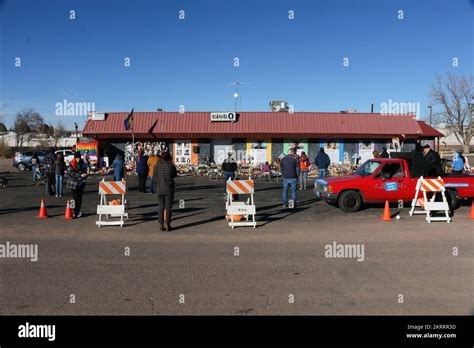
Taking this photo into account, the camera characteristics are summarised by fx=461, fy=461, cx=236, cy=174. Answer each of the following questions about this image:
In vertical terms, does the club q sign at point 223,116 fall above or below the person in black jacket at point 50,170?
above

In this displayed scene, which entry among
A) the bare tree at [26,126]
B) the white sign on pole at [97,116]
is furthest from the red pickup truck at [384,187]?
the bare tree at [26,126]

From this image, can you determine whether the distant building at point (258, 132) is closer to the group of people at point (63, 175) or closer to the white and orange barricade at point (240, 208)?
the group of people at point (63, 175)

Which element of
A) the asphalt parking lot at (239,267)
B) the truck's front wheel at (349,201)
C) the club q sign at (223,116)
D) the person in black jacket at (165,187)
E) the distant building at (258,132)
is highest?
the club q sign at (223,116)

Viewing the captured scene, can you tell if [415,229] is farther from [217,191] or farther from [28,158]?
[28,158]

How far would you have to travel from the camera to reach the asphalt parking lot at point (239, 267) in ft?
19.8

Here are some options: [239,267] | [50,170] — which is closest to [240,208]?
[239,267]

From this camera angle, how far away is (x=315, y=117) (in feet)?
122

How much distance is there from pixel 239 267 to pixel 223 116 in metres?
29.6

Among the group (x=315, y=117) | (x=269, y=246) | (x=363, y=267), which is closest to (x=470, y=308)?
(x=363, y=267)

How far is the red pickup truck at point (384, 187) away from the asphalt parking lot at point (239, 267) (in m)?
0.68

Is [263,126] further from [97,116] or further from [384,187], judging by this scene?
[384,187]

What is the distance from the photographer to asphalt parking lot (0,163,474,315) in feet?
19.8

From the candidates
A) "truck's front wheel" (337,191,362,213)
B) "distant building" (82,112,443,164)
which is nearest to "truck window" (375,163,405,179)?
"truck's front wheel" (337,191,362,213)

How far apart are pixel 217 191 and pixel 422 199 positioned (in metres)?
9.88
